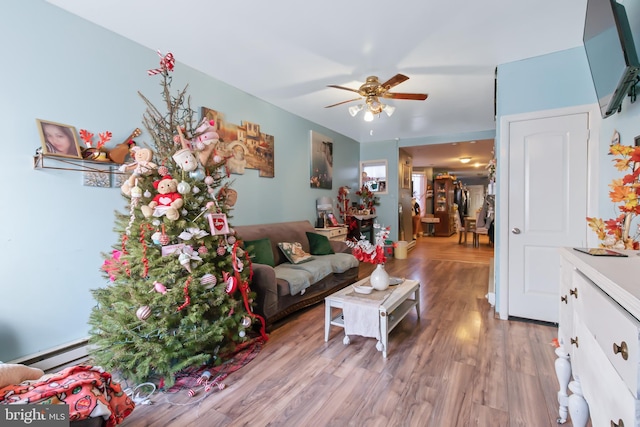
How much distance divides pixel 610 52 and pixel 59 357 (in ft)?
13.2

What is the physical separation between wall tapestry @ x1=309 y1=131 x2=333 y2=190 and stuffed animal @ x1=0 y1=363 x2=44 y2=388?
4075mm

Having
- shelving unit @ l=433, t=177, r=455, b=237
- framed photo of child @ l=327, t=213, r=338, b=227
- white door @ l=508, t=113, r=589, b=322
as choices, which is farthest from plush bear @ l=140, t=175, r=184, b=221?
shelving unit @ l=433, t=177, r=455, b=237

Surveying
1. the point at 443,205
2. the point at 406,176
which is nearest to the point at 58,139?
the point at 406,176

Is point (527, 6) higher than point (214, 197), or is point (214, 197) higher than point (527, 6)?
point (527, 6)

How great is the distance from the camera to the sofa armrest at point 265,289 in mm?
2637

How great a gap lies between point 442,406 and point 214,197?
201 centimetres

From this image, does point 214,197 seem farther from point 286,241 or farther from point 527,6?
point 527,6

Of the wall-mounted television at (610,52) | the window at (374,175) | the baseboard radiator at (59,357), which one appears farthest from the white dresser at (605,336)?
the window at (374,175)

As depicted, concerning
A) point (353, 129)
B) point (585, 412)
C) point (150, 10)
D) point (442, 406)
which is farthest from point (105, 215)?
point (353, 129)

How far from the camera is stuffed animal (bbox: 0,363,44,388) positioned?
45.7 inches

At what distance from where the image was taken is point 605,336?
2.50 ft

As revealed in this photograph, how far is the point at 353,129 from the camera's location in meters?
5.64

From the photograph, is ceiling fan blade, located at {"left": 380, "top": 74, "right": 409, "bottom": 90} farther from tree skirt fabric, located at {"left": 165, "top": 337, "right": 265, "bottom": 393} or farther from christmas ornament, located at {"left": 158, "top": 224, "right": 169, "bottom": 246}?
tree skirt fabric, located at {"left": 165, "top": 337, "right": 265, "bottom": 393}

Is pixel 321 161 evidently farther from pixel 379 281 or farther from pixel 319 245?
pixel 379 281
